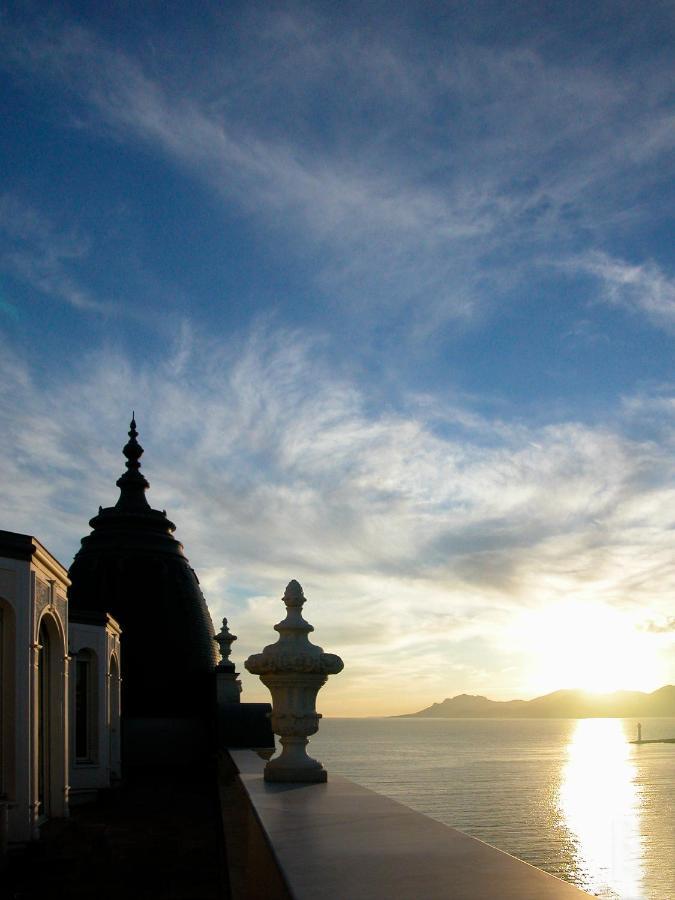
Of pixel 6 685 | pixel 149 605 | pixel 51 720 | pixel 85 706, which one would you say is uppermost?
pixel 149 605

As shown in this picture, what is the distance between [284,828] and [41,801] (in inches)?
461

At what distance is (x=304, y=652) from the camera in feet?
26.1

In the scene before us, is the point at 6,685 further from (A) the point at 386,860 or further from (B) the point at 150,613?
(B) the point at 150,613

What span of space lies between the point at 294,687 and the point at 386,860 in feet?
14.7

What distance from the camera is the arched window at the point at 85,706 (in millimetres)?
19375

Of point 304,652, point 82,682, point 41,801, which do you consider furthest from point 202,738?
point 304,652

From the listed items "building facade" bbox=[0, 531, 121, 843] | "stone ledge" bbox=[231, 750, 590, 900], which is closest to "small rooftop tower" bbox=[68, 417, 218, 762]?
"building facade" bbox=[0, 531, 121, 843]

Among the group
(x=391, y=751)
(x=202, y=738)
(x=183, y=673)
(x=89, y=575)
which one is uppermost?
(x=89, y=575)

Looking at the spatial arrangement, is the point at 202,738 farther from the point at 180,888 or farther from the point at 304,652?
the point at 304,652

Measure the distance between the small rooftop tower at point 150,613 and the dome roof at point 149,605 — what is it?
34mm

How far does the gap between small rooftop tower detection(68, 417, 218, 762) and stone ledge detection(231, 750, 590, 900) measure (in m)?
26.5

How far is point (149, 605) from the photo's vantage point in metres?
31.8

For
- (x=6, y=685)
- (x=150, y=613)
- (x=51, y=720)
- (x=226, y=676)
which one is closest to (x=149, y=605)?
(x=150, y=613)

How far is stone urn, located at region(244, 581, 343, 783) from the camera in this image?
25.5ft
